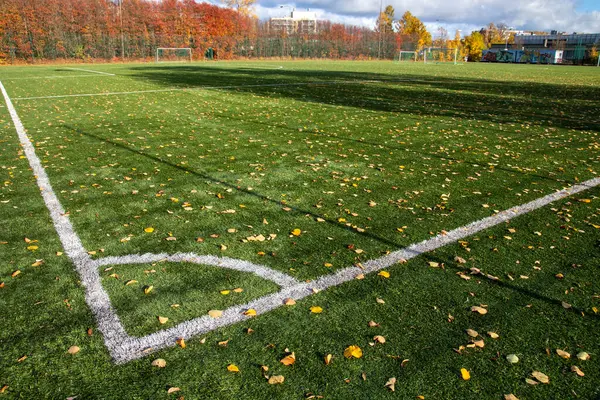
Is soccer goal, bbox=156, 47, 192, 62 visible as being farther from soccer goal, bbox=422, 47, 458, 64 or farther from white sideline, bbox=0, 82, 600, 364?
white sideline, bbox=0, 82, 600, 364

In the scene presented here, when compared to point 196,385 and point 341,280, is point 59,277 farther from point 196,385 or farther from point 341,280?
point 341,280

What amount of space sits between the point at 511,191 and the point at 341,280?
3.62 metres

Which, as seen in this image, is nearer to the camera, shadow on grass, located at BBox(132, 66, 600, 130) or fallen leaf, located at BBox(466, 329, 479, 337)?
fallen leaf, located at BBox(466, 329, 479, 337)

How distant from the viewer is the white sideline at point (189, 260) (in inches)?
112

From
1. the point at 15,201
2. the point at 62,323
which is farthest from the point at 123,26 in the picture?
the point at 62,323

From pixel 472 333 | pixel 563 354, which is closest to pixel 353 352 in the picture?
pixel 472 333

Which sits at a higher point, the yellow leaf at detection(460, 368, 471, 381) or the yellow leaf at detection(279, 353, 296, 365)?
the yellow leaf at detection(460, 368, 471, 381)

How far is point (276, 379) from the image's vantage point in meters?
2.51

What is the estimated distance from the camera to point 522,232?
4.59 metres

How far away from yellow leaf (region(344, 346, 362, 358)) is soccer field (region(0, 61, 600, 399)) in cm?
3

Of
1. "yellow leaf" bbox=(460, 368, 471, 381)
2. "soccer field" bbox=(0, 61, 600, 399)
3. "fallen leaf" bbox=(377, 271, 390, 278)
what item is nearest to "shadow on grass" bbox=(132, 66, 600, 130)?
"soccer field" bbox=(0, 61, 600, 399)

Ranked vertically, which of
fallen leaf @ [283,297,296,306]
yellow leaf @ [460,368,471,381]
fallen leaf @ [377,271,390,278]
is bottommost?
yellow leaf @ [460,368,471,381]

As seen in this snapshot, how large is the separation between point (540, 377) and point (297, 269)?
194cm

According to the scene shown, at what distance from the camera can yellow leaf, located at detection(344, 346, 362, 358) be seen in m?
2.72
